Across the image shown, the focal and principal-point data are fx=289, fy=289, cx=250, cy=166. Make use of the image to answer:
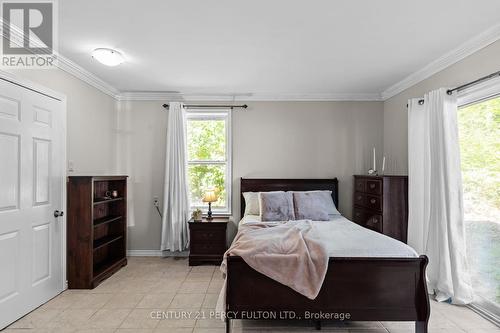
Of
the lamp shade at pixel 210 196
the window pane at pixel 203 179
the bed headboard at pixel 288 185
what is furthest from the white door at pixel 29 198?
the bed headboard at pixel 288 185

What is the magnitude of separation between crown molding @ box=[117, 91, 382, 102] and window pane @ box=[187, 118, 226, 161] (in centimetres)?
37

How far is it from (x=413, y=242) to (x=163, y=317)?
9.65 ft

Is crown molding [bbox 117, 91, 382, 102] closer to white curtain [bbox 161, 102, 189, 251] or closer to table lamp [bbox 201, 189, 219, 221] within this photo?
white curtain [bbox 161, 102, 189, 251]

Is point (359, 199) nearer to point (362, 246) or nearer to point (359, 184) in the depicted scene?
point (359, 184)

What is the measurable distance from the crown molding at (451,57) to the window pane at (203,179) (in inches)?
115

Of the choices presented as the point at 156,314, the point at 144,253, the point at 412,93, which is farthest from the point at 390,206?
the point at 144,253

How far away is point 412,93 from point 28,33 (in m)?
4.47

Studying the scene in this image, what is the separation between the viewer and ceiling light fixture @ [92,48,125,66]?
3.02 meters

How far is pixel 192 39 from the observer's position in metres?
2.84

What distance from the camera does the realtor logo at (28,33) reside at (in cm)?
234

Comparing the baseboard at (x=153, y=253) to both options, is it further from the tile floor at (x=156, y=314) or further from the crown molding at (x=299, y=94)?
the crown molding at (x=299, y=94)

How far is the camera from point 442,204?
3031 mm

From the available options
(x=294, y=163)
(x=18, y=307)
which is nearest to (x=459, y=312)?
(x=294, y=163)

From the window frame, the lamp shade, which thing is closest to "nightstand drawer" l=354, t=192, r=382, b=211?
the window frame
